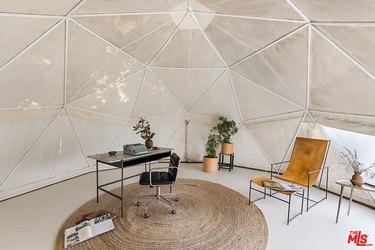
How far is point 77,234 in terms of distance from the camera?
10.7 ft

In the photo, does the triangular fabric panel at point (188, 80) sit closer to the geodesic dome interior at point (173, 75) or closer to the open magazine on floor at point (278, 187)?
the geodesic dome interior at point (173, 75)

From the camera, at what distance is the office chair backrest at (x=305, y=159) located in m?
4.51

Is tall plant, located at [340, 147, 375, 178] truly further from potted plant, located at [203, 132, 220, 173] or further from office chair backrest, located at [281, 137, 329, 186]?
potted plant, located at [203, 132, 220, 173]

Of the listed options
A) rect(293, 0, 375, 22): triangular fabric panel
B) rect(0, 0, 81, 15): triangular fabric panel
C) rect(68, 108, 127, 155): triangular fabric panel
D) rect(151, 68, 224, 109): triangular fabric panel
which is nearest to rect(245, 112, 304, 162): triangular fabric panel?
rect(151, 68, 224, 109): triangular fabric panel

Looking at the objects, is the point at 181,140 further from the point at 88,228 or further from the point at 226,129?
the point at 88,228

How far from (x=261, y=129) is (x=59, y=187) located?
5200mm

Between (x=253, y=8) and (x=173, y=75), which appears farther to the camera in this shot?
(x=173, y=75)

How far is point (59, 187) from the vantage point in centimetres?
520

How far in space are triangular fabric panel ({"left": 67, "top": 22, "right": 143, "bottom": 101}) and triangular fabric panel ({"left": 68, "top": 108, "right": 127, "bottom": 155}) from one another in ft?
1.96

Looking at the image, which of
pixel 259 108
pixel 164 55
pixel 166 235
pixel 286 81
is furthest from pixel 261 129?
pixel 166 235

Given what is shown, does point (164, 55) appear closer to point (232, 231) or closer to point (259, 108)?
point (259, 108)

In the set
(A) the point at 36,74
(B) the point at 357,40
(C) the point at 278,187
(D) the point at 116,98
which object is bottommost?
(C) the point at 278,187

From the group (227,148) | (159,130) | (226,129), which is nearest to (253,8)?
(226,129)

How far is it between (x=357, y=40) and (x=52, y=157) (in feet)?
20.4
